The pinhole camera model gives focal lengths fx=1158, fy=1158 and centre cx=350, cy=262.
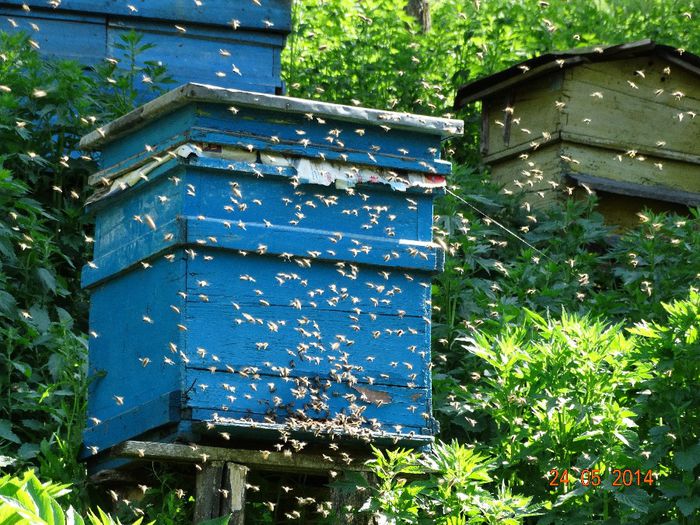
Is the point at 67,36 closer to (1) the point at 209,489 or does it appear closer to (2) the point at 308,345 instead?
(2) the point at 308,345

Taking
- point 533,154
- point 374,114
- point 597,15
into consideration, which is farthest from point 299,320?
point 597,15

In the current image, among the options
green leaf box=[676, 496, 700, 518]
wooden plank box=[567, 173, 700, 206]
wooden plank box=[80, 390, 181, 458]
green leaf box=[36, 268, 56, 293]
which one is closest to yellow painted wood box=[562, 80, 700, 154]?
wooden plank box=[567, 173, 700, 206]

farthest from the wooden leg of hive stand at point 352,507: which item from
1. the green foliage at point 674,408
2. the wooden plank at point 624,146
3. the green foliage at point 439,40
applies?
the green foliage at point 439,40

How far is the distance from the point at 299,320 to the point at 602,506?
1.41 m

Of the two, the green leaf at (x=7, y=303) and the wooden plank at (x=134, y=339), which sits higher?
the wooden plank at (x=134, y=339)

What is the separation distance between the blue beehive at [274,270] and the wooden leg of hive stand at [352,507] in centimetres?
28

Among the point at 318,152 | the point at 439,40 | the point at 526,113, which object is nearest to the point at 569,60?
the point at 526,113

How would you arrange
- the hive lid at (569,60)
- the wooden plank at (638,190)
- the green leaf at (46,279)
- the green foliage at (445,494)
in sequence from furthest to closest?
the hive lid at (569,60) → the wooden plank at (638,190) → the green leaf at (46,279) → the green foliage at (445,494)

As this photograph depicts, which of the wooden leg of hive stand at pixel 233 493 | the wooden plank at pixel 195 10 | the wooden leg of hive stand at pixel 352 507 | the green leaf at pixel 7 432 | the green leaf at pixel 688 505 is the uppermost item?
the wooden plank at pixel 195 10

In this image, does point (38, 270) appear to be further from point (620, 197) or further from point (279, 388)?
point (620, 197)

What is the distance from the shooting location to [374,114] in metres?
4.68

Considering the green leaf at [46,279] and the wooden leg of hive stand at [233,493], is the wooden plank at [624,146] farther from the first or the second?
the wooden leg of hive stand at [233,493]

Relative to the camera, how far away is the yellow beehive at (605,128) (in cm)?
902
